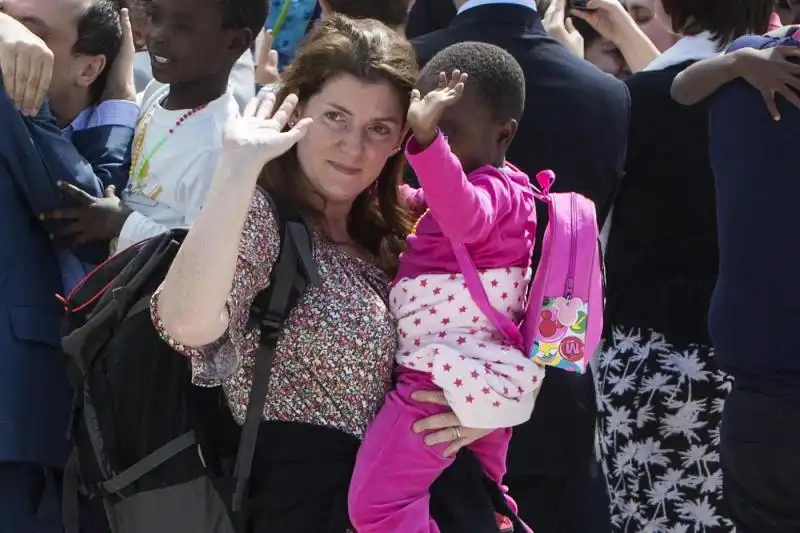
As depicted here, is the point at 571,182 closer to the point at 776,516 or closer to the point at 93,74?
the point at 776,516

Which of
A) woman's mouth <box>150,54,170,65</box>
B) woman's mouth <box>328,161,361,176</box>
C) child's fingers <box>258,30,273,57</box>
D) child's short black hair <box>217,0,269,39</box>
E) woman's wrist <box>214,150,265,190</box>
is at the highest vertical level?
woman's wrist <box>214,150,265,190</box>

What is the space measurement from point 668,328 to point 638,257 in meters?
0.22

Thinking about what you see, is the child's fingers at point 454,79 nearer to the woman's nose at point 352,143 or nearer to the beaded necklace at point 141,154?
the woman's nose at point 352,143

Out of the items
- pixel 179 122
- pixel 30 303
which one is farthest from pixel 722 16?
pixel 30 303

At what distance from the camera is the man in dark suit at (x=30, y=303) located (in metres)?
2.79

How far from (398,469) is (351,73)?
81 centimetres

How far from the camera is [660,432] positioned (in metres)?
3.30

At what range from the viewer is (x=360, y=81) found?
2424 millimetres

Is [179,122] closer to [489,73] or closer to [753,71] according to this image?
[489,73]

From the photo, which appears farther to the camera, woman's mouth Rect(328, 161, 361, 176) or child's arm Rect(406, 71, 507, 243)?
woman's mouth Rect(328, 161, 361, 176)

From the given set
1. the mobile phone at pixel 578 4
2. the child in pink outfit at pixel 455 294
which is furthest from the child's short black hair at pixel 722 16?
the child in pink outfit at pixel 455 294

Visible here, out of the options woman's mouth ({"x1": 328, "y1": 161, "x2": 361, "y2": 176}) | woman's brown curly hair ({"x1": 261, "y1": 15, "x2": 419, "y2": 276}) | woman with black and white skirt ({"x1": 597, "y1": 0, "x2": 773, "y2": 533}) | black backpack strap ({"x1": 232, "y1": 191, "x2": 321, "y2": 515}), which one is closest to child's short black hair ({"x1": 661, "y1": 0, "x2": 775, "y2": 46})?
woman with black and white skirt ({"x1": 597, "y1": 0, "x2": 773, "y2": 533})

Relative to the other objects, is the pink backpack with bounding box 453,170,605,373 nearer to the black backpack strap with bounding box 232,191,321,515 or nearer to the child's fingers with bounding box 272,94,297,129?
the black backpack strap with bounding box 232,191,321,515

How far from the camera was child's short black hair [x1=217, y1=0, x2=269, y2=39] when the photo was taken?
3088mm
